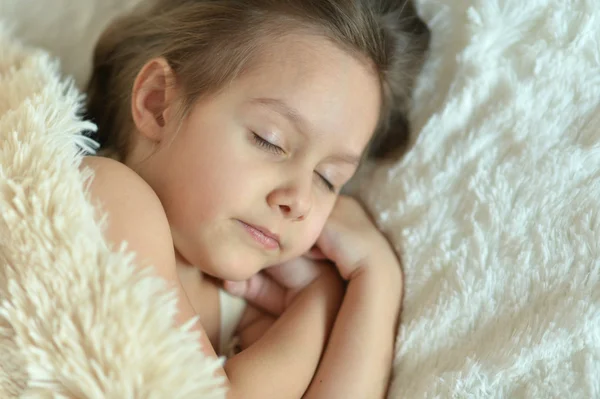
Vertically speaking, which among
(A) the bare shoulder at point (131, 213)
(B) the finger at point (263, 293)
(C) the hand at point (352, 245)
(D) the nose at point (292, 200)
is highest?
(A) the bare shoulder at point (131, 213)

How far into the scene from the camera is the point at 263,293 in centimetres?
102

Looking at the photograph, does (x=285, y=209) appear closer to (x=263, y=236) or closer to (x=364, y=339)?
(x=263, y=236)

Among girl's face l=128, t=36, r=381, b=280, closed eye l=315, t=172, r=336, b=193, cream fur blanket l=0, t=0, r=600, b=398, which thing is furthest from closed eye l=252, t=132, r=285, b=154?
cream fur blanket l=0, t=0, r=600, b=398

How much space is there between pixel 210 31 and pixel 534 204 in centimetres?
58

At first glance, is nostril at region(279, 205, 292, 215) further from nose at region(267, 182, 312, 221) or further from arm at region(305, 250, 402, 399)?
arm at region(305, 250, 402, 399)

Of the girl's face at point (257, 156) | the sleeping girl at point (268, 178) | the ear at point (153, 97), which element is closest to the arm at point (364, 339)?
the sleeping girl at point (268, 178)

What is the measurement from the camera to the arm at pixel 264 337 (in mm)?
709

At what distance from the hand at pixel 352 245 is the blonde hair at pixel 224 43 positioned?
0.19 meters

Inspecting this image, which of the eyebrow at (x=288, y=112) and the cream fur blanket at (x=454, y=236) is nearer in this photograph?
the cream fur blanket at (x=454, y=236)

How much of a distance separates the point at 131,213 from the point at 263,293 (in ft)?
1.22

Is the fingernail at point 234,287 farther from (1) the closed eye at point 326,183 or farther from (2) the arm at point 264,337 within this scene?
(1) the closed eye at point 326,183

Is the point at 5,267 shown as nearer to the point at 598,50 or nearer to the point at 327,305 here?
the point at 327,305

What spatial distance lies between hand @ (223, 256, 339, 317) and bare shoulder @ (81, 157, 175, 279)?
281 millimetres

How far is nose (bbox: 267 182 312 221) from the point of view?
2.73ft
